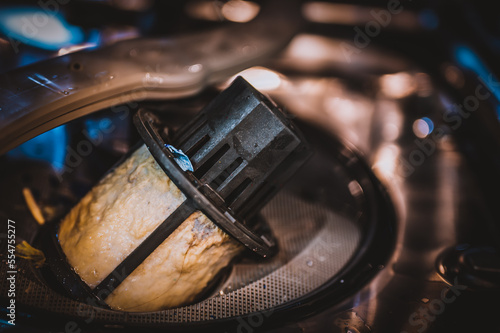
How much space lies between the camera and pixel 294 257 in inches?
52.0

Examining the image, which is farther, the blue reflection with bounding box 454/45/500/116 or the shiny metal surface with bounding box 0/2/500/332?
the blue reflection with bounding box 454/45/500/116

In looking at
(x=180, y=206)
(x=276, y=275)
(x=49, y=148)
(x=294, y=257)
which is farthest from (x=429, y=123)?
(x=49, y=148)

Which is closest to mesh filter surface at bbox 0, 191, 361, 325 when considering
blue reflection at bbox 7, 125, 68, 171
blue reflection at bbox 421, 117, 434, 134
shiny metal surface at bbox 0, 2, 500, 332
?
shiny metal surface at bbox 0, 2, 500, 332

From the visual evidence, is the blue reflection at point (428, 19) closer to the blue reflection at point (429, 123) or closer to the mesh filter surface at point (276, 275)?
the blue reflection at point (429, 123)

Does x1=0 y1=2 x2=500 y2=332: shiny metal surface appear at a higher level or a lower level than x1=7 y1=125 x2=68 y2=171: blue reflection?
lower

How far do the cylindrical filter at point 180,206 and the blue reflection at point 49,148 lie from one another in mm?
439

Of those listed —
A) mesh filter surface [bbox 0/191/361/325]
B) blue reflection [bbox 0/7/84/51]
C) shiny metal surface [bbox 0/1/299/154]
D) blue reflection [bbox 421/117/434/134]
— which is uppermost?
blue reflection [bbox 0/7/84/51]

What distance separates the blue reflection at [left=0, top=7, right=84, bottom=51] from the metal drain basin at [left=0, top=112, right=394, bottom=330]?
38 centimetres

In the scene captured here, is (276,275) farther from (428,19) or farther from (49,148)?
(428,19)

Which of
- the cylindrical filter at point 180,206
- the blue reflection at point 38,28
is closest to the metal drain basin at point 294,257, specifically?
the cylindrical filter at point 180,206

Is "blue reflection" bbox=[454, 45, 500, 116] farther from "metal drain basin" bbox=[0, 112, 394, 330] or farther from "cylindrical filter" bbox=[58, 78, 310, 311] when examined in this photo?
"cylindrical filter" bbox=[58, 78, 310, 311]

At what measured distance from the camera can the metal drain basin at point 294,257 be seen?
3.27 ft

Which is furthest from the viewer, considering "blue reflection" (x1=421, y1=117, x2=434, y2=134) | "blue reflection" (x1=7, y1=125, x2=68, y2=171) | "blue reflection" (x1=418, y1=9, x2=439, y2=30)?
"blue reflection" (x1=418, y1=9, x2=439, y2=30)

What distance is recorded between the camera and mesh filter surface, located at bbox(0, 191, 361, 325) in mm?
979
